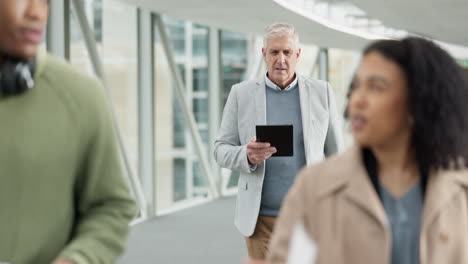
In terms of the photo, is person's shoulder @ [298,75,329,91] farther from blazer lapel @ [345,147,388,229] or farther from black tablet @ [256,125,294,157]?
blazer lapel @ [345,147,388,229]

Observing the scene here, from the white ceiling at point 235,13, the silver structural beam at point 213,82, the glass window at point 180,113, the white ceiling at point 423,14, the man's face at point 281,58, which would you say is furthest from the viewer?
the silver structural beam at point 213,82

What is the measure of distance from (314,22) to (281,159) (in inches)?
408

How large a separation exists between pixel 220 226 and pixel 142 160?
1636mm

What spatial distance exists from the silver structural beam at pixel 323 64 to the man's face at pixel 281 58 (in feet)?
47.7

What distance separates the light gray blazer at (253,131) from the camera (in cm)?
396

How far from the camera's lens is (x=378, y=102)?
167 cm

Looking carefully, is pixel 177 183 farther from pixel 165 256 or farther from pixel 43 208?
pixel 43 208

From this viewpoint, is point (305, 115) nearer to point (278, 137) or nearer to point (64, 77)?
point (278, 137)

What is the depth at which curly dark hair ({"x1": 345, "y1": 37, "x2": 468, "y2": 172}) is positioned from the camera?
1.70m

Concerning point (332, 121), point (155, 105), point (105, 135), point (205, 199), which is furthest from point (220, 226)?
point (105, 135)

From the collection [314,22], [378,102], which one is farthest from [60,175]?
[314,22]

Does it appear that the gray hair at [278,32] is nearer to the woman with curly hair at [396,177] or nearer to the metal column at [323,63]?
the woman with curly hair at [396,177]

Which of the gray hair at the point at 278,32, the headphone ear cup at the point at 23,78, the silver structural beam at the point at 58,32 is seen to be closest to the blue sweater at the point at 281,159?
the gray hair at the point at 278,32

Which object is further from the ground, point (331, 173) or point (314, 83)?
point (314, 83)
